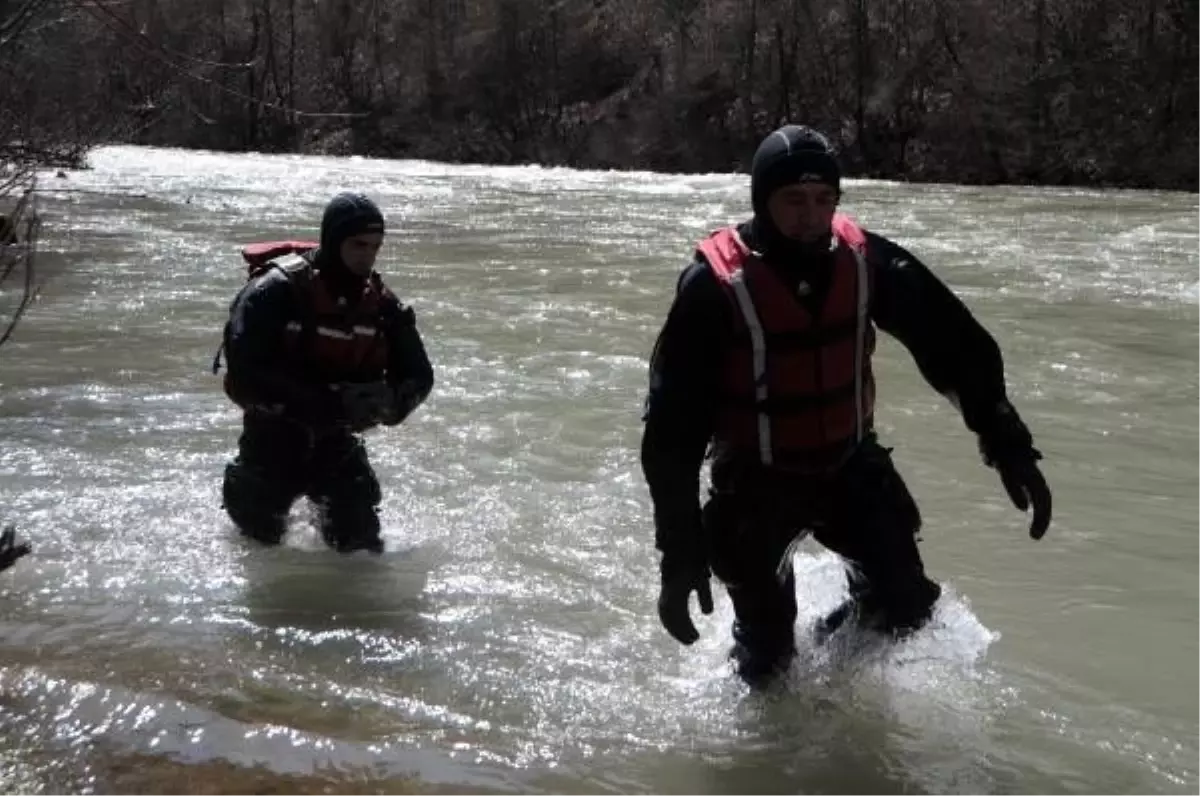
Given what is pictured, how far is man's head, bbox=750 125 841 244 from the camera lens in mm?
3635

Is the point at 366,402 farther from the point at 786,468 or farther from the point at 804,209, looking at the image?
the point at 804,209

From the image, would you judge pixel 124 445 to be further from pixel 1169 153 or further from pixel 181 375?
pixel 1169 153

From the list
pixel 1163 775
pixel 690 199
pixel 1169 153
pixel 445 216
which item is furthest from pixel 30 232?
pixel 1169 153

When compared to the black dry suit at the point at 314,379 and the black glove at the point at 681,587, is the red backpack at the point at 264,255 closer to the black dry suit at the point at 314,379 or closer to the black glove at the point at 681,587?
the black dry suit at the point at 314,379

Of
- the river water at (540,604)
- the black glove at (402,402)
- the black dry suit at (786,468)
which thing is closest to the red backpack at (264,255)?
the black glove at (402,402)

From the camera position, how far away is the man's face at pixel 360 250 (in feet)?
17.1

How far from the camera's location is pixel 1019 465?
389 centimetres

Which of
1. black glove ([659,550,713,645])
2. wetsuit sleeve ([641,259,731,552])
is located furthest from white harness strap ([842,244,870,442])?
black glove ([659,550,713,645])

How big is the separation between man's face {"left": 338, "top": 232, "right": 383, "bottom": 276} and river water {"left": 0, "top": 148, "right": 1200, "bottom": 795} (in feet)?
4.73

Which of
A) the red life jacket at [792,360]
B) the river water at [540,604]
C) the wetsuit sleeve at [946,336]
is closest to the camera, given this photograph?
the red life jacket at [792,360]

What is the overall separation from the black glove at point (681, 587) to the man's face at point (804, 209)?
3.15ft

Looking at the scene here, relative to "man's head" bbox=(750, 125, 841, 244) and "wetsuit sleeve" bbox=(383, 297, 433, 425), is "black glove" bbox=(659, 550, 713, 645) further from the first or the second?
"wetsuit sleeve" bbox=(383, 297, 433, 425)

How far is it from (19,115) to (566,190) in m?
21.1

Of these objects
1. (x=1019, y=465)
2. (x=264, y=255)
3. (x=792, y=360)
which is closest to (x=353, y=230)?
(x=264, y=255)
